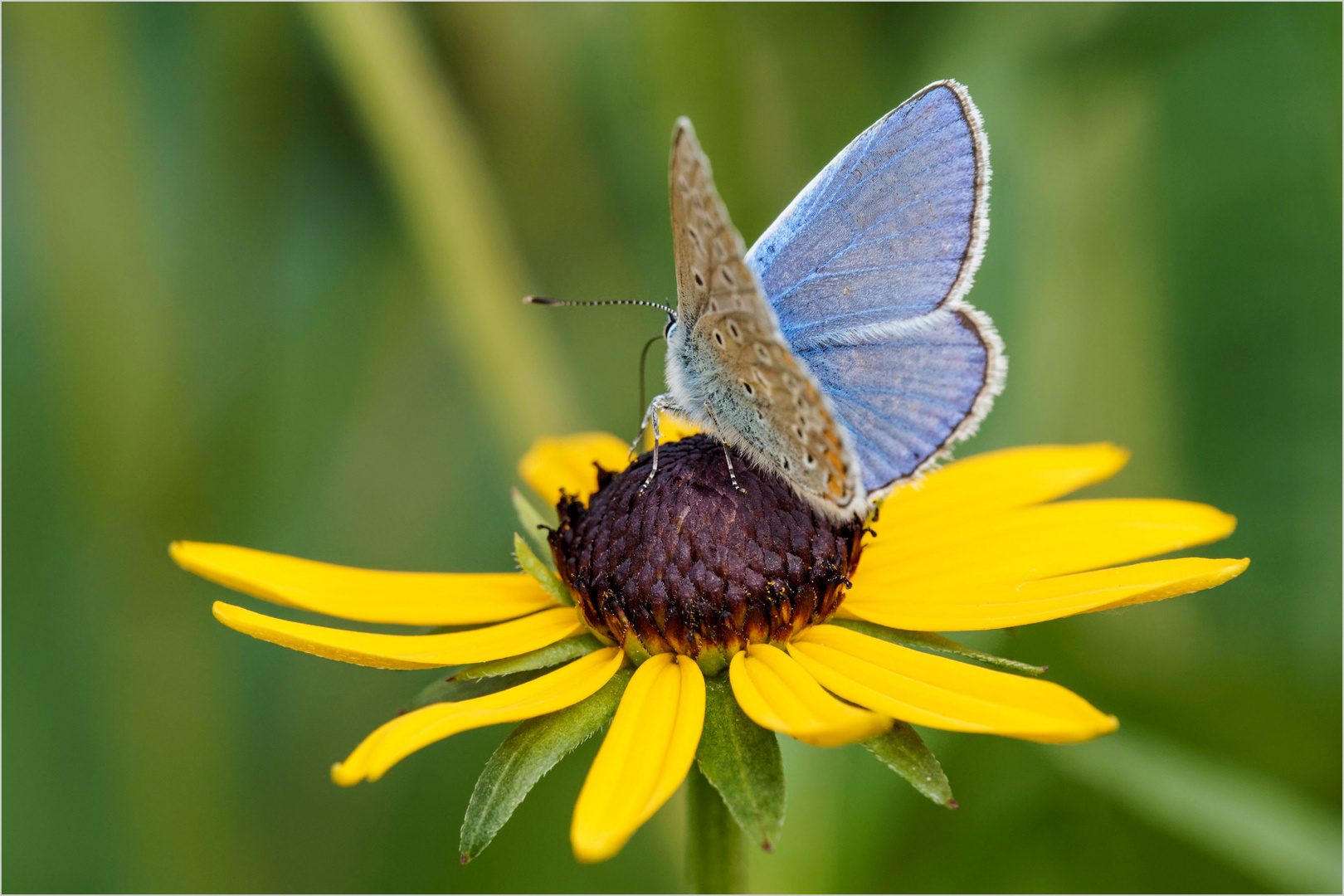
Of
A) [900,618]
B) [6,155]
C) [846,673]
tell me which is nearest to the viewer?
[846,673]

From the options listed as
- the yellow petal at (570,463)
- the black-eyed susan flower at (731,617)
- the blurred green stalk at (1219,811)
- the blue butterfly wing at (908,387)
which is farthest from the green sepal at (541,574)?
the blurred green stalk at (1219,811)

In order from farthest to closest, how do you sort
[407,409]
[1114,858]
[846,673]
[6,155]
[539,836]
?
[407,409] < [6,155] < [539,836] < [1114,858] < [846,673]

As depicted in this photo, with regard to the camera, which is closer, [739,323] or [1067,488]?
[739,323]

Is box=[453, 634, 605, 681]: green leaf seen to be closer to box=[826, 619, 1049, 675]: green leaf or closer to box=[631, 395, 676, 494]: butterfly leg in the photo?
box=[631, 395, 676, 494]: butterfly leg

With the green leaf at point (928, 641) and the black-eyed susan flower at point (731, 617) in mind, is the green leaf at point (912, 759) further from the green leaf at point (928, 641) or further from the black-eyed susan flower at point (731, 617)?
the green leaf at point (928, 641)

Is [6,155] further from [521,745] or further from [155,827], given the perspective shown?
[521,745]

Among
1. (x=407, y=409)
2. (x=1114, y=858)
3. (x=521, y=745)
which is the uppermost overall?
(x=407, y=409)

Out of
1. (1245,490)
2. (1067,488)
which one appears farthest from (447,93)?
(1245,490)

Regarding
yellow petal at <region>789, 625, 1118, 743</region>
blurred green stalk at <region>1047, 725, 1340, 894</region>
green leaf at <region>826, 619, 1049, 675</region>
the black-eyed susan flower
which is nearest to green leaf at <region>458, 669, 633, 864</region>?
the black-eyed susan flower
